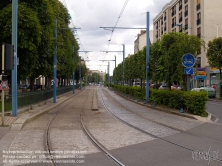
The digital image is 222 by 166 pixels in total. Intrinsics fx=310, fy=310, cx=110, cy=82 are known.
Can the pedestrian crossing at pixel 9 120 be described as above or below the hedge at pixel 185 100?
below

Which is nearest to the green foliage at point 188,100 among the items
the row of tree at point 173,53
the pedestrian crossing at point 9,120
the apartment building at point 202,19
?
the row of tree at point 173,53

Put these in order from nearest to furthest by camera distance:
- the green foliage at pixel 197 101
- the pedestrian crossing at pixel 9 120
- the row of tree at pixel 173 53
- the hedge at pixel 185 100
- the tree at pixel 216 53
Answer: the pedestrian crossing at pixel 9 120
the green foliage at pixel 197 101
the hedge at pixel 185 100
the row of tree at pixel 173 53
the tree at pixel 216 53

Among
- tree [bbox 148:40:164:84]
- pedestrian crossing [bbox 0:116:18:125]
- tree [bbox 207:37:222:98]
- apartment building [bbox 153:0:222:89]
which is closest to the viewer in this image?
pedestrian crossing [bbox 0:116:18:125]

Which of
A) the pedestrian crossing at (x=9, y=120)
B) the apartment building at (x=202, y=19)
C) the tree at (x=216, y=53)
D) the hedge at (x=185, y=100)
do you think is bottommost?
the pedestrian crossing at (x=9, y=120)

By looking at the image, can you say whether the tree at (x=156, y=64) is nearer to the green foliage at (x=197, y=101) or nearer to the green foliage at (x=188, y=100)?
the green foliage at (x=188, y=100)

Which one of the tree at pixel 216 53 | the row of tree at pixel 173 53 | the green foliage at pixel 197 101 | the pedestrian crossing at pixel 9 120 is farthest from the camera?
the tree at pixel 216 53

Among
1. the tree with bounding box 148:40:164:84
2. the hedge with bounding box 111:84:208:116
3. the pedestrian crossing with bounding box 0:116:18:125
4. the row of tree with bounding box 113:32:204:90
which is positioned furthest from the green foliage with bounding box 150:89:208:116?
the pedestrian crossing with bounding box 0:116:18:125

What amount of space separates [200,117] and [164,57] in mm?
8013

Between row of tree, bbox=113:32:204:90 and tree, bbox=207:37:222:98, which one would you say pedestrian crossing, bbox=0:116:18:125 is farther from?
tree, bbox=207:37:222:98

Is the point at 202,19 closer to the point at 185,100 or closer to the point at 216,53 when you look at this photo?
the point at 216,53

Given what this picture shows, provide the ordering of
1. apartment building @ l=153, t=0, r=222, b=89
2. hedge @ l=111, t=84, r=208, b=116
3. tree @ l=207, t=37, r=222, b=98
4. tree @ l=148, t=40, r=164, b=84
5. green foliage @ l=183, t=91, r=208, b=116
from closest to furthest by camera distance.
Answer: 1. green foliage @ l=183, t=91, r=208, b=116
2. hedge @ l=111, t=84, r=208, b=116
3. tree @ l=148, t=40, r=164, b=84
4. tree @ l=207, t=37, r=222, b=98
5. apartment building @ l=153, t=0, r=222, b=89

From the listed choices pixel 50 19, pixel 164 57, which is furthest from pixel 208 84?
pixel 50 19

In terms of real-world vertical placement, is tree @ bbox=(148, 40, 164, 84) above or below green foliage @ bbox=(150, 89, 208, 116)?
above

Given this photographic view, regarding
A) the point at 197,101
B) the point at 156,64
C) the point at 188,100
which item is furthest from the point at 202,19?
the point at 197,101
